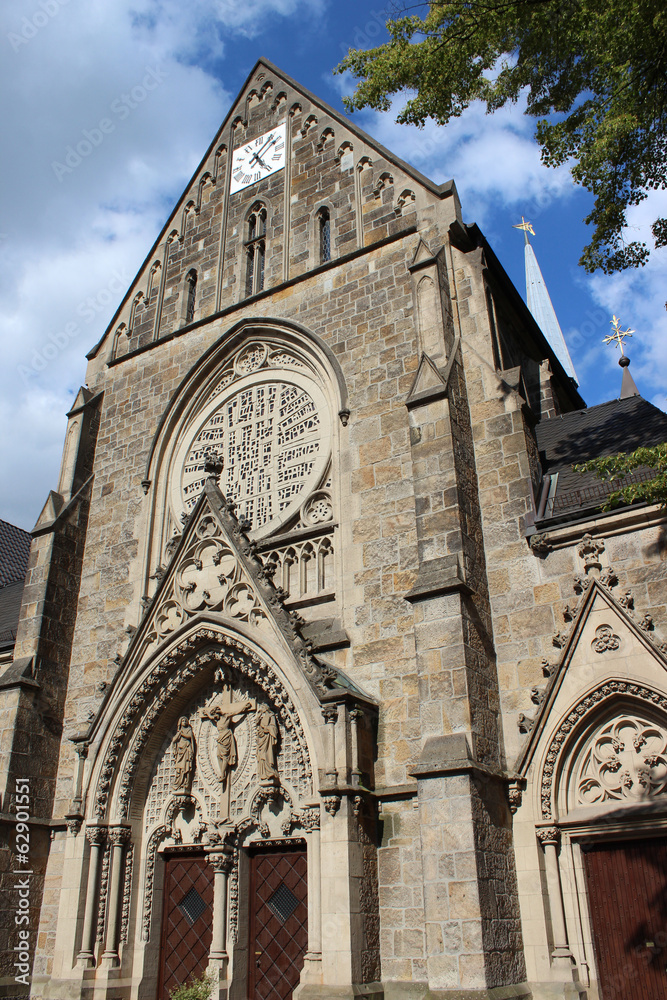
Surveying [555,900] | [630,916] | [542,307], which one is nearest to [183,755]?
[555,900]

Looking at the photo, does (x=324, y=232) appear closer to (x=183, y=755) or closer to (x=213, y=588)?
(x=213, y=588)

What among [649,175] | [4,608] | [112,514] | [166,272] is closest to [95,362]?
[166,272]

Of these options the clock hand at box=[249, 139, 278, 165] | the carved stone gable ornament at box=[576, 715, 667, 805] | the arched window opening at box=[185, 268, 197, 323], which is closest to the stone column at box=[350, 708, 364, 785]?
the carved stone gable ornament at box=[576, 715, 667, 805]

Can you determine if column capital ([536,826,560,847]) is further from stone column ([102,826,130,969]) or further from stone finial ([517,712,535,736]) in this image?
stone column ([102,826,130,969])

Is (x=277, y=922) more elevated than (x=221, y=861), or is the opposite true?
(x=221, y=861)

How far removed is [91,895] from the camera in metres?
10.5

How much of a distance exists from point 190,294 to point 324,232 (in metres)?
3.23

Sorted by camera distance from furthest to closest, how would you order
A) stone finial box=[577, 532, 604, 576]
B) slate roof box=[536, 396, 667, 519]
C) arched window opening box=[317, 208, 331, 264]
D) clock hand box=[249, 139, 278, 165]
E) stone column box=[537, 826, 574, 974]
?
clock hand box=[249, 139, 278, 165] < arched window opening box=[317, 208, 331, 264] < slate roof box=[536, 396, 667, 519] < stone finial box=[577, 532, 604, 576] < stone column box=[537, 826, 574, 974]

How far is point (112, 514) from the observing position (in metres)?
14.3

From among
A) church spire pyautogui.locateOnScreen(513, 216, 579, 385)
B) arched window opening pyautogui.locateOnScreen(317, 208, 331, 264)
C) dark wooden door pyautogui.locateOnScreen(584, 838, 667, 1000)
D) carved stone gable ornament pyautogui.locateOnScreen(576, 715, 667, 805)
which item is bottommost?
dark wooden door pyautogui.locateOnScreen(584, 838, 667, 1000)

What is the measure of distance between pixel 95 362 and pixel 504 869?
41.5ft

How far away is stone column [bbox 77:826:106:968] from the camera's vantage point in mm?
10211

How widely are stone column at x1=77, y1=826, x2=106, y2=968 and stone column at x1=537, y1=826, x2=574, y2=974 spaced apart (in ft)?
19.1

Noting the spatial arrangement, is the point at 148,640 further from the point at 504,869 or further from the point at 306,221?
the point at 306,221
